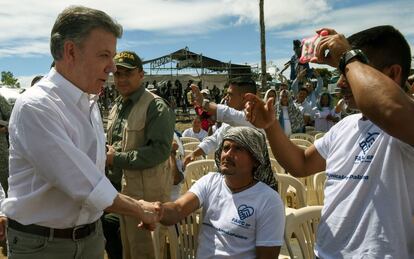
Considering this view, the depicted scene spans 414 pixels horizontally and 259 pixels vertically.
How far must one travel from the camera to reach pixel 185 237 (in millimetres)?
2863

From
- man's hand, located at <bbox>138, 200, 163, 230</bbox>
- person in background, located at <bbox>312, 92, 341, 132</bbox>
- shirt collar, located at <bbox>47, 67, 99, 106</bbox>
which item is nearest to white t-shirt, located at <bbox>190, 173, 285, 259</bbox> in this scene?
man's hand, located at <bbox>138, 200, 163, 230</bbox>

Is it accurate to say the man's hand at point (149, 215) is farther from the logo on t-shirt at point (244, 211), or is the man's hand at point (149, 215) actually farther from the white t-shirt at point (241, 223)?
the logo on t-shirt at point (244, 211)

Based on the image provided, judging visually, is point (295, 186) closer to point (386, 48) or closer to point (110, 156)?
point (110, 156)

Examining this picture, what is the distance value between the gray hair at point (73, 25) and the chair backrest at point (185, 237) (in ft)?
4.74

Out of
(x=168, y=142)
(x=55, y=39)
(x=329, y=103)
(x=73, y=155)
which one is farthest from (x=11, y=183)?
(x=329, y=103)

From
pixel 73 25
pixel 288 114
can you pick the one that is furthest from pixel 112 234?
pixel 288 114

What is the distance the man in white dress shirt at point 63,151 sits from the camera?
1689 millimetres

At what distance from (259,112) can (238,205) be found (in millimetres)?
670

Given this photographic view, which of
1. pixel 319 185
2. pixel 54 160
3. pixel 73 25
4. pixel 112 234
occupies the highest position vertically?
pixel 73 25

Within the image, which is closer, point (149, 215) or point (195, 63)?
point (149, 215)

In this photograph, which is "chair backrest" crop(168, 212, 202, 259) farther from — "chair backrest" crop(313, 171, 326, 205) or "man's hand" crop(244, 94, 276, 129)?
"chair backrest" crop(313, 171, 326, 205)

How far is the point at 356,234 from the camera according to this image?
1.52m

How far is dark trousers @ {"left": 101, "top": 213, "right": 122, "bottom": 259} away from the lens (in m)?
3.45

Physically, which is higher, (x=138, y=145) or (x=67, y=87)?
(x=67, y=87)
